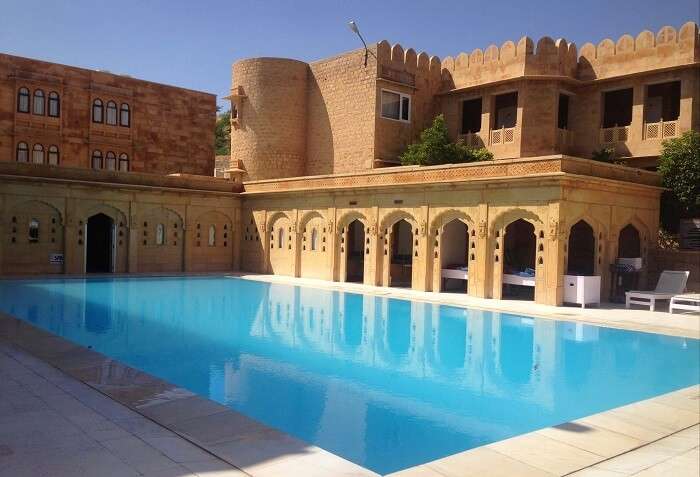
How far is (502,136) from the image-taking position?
75.5 feet

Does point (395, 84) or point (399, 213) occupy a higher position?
point (395, 84)

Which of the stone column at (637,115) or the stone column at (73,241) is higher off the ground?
the stone column at (637,115)

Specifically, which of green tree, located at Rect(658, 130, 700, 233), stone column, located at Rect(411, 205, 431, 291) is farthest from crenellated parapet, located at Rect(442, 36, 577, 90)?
stone column, located at Rect(411, 205, 431, 291)

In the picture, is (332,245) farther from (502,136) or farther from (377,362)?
(377,362)

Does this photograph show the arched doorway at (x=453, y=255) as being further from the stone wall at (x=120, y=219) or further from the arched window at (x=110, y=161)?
the arched window at (x=110, y=161)

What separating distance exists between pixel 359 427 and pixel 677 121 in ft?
59.7

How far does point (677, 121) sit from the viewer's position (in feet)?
66.1

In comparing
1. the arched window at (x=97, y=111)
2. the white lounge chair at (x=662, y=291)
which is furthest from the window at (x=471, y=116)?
the arched window at (x=97, y=111)

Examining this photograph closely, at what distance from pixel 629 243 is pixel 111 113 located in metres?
21.0

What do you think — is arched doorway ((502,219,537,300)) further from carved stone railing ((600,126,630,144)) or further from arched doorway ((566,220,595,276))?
carved stone railing ((600,126,630,144))

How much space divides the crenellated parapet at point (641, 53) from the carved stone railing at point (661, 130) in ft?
5.82

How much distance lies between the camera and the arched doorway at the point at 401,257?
20781 millimetres

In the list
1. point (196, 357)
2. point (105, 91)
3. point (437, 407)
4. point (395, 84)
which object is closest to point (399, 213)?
point (395, 84)

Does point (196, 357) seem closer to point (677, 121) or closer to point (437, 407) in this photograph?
point (437, 407)
